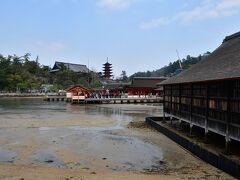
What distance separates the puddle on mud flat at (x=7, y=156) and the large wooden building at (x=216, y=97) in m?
9.65

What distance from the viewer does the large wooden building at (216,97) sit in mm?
15133

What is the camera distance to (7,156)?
1788cm

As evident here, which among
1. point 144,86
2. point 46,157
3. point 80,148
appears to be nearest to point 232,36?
point 80,148

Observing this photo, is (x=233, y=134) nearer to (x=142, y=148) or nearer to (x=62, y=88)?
(x=142, y=148)

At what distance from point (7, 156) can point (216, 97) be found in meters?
10.4

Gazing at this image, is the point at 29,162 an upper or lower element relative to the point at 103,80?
lower

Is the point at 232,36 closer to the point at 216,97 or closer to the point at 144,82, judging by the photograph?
the point at 216,97

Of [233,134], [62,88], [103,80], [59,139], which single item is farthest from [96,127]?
[103,80]

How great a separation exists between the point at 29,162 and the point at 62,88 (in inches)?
4132

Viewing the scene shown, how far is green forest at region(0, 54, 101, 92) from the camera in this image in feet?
368

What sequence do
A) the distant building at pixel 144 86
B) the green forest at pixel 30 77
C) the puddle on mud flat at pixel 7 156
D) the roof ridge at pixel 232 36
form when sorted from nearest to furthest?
the puddle on mud flat at pixel 7 156, the roof ridge at pixel 232 36, the distant building at pixel 144 86, the green forest at pixel 30 77

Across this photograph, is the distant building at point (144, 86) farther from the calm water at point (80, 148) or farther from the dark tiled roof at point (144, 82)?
the calm water at point (80, 148)

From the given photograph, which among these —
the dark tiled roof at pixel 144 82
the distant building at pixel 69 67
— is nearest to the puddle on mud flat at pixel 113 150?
the dark tiled roof at pixel 144 82

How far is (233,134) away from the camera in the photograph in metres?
15.2
